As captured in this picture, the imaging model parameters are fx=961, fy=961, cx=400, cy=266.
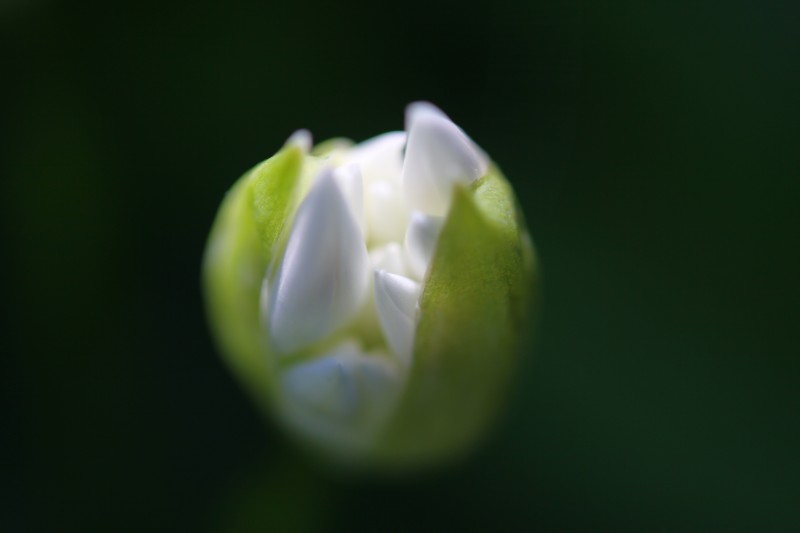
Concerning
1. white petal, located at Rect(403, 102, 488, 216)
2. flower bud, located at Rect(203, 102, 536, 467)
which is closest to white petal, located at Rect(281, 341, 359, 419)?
flower bud, located at Rect(203, 102, 536, 467)

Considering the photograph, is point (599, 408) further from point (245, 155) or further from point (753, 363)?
point (245, 155)

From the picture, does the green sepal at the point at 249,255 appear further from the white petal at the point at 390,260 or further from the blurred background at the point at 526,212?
the blurred background at the point at 526,212

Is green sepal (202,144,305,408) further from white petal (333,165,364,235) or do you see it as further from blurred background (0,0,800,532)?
blurred background (0,0,800,532)

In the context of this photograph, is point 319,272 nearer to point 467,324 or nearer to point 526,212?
point 467,324

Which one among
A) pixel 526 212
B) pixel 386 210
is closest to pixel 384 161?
pixel 386 210

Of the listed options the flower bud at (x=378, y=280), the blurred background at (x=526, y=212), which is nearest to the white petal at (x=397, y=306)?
the flower bud at (x=378, y=280)
